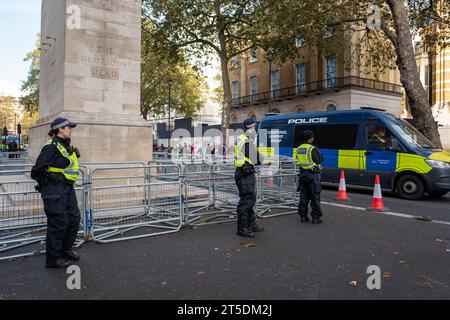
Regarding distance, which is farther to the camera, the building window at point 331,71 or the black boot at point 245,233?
the building window at point 331,71

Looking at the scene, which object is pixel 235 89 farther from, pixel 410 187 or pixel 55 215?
pixel 55 215

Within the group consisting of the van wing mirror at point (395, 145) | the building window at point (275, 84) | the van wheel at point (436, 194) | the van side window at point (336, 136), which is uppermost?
the building window at point (275, 84)

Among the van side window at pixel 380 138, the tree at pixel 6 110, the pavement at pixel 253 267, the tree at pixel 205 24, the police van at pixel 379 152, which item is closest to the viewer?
the pavement at pixel 253 267

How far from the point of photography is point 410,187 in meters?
10.8

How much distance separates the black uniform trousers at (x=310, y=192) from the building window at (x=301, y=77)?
28463mm

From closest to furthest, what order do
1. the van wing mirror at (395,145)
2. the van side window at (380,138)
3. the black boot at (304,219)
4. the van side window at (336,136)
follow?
the black boot at (304,219) → the van wing mirror at (395,145) → the van side window at (380,138) → the van side window at (336,136)

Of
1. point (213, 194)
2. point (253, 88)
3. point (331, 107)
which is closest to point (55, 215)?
point (213, 194)

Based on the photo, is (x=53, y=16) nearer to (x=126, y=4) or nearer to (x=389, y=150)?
(x=126, y=4)

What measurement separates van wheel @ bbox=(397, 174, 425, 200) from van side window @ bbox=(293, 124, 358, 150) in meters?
1.97

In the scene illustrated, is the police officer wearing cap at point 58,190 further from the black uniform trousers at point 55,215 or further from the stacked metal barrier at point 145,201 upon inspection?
the stacked metal barrier at point 145,201

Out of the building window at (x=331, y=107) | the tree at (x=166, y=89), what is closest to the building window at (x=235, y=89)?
the tree at (x=166, y=89)

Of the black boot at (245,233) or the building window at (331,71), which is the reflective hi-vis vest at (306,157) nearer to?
the black boot at (245,233)

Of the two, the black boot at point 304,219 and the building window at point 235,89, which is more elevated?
the building window at point 235,89

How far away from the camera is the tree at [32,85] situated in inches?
1746
